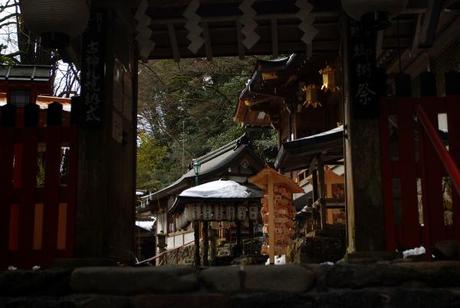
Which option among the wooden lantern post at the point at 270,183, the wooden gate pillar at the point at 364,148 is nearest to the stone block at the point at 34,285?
the wooden gate pillar at the point at 364,148

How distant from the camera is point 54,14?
504cm

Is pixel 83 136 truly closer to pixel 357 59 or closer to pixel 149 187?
pixel 357 59

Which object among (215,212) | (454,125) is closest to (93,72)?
(454,125)

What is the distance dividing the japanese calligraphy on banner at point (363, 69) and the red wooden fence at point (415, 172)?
145mm

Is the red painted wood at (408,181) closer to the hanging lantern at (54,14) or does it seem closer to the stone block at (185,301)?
the stone block at (185,301)

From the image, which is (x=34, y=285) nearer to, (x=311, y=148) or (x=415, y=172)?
(x=415, y=172)

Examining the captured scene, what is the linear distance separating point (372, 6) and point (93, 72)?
8.67 feet

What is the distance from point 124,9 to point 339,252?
24.9 feet

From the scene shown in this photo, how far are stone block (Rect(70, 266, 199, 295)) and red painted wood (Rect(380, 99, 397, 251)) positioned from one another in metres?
1.78

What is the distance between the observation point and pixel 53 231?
525 centimetres

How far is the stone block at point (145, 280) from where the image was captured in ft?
14.4

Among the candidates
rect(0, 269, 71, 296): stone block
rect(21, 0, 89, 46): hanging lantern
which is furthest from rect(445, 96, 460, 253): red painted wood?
rect(0, 269, 71, 296): stone block

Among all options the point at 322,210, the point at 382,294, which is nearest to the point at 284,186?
the point at 322,210

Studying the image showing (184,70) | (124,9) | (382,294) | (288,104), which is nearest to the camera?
(382,294)
